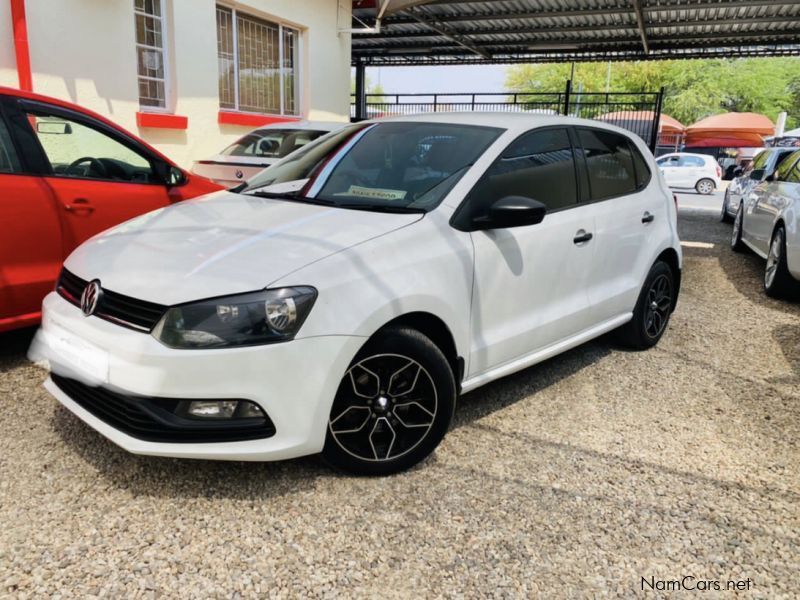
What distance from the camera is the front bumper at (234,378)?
96.3 inches

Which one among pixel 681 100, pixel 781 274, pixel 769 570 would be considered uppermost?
pixel 681 100

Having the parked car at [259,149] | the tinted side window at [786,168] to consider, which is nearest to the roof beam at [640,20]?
the tinted side window at [786,168]

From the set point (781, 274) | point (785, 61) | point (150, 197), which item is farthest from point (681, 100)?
point (150, 197)

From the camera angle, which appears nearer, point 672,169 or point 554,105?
point 554,105

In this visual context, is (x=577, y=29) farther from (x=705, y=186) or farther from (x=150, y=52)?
(x=705, y=186)

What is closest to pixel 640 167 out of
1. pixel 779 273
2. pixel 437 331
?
pixel 437 331

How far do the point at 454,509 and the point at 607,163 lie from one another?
2639 millimetres

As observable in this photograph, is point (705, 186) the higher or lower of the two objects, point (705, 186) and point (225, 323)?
the lower

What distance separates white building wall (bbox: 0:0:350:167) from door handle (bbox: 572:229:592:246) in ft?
19.7

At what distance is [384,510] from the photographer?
272 cm

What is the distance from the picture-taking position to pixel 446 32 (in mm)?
14383

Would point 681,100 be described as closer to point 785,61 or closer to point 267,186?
point 785,61

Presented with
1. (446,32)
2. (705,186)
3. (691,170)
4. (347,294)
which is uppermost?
(446,32)

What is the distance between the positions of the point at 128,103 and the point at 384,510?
7013 millimetres
